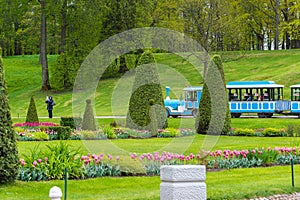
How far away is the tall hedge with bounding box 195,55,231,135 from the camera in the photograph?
87.8 ft

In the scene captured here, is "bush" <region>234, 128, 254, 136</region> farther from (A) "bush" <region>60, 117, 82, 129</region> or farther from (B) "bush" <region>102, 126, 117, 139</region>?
(A) "bush" <region>60, 117, 82, 129</region>

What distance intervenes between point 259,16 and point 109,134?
41812 mm

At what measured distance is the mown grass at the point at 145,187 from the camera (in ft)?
35.8

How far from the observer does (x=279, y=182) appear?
12828 mm

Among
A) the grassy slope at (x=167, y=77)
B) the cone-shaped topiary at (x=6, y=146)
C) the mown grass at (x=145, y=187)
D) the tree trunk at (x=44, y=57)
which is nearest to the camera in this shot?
the mown grass at (x=145, y=187)

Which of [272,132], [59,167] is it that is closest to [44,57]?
[272,132]

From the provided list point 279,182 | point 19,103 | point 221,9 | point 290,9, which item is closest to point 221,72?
point 279,182

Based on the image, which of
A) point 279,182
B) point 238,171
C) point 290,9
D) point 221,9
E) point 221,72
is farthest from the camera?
point 290,9

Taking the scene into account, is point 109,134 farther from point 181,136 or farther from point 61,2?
point 61,2

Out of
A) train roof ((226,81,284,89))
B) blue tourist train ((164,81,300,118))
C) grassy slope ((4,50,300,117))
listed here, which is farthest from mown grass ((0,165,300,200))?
grassy slope ((4,50,300,117))

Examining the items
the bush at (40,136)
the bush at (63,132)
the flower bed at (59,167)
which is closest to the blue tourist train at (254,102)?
the bush at (63,132)

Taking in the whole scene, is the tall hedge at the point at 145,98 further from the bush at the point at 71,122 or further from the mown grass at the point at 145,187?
the mown grass at the point at 145,187

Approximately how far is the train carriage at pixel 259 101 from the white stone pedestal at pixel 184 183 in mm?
26106

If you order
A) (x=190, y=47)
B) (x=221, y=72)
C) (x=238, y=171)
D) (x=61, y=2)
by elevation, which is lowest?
(x=238, y=171)
